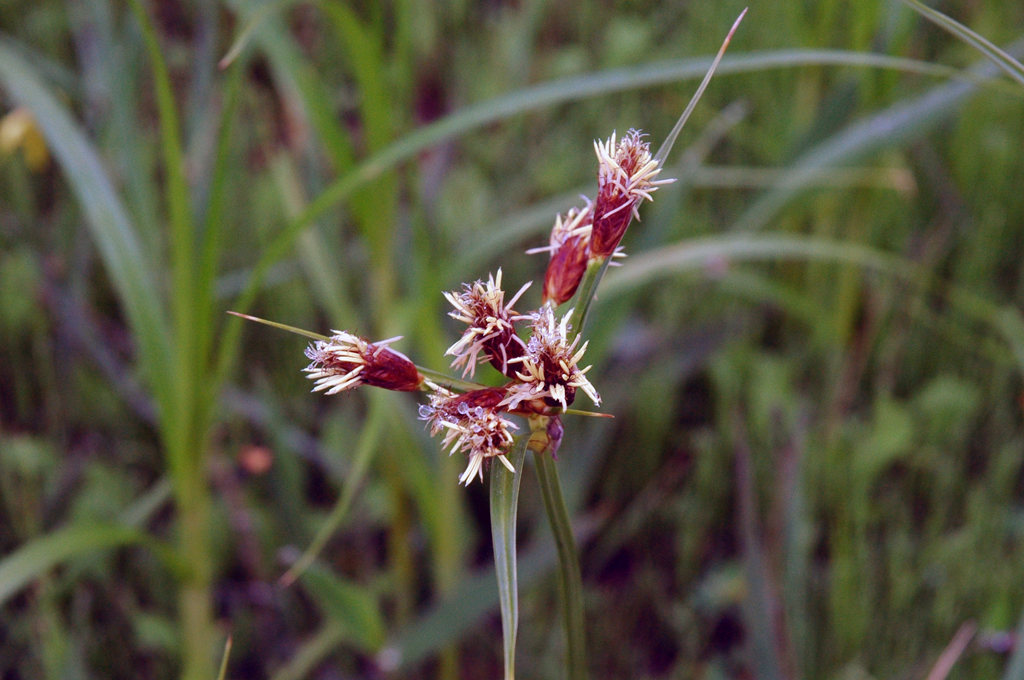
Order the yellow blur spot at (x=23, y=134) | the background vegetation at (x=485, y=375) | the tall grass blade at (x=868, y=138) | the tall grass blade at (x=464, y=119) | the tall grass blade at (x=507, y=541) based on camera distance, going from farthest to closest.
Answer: the yellow blur spot at (x=23, y=134), the tall grass blade at (x=868, y=138), the background vegetation at (x=485, y=375), the tall grass blade at (x=464, y=119), the tall grass blade at (x=507, y=541)

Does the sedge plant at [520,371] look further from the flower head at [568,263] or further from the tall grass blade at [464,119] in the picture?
the tall grass blade at [464,119]

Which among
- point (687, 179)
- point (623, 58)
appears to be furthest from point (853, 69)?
point (623, 58)

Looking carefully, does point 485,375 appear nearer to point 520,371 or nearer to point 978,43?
point 520,371

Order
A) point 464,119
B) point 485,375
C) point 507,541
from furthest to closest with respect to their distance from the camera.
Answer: point 464,119
point 485,375
point 507,541

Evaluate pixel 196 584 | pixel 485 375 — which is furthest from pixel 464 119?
pixel 196 584

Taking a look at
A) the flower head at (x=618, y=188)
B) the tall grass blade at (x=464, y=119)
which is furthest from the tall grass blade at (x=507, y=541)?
the tall grass blade at (x=464, y=119)

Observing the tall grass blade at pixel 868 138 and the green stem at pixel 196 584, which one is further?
the tall grass blade at pixel 868 138

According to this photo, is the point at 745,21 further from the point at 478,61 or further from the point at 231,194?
the point at 231,194

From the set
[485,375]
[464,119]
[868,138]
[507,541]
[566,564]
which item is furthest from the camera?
[868,138]
